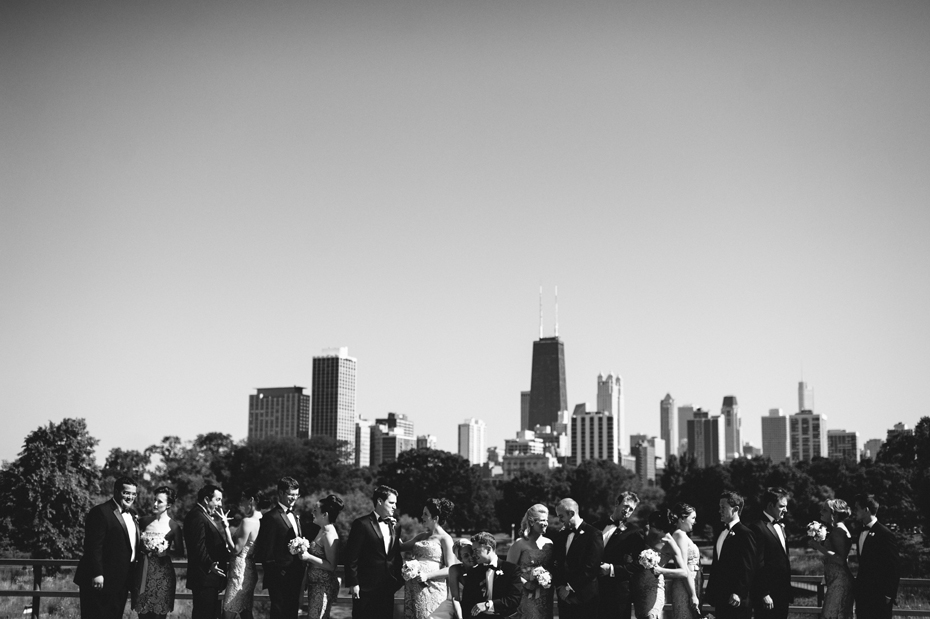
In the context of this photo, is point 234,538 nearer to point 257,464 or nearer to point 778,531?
point 778,531

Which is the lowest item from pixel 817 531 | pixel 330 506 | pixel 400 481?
pixel 400 481

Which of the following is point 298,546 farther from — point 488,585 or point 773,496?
point 773,496

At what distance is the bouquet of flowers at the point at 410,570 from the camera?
9.98 meters

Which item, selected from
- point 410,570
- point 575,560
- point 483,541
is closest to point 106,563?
point 410,570

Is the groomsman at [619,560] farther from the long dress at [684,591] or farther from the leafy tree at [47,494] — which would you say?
the leafy tree at [47,494]

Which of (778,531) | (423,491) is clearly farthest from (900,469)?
(778,531)

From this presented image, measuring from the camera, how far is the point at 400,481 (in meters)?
84.4

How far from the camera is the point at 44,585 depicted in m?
24.5

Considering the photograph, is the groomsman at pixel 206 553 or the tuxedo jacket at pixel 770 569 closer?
the tuxedo jacket at pixel 770 569

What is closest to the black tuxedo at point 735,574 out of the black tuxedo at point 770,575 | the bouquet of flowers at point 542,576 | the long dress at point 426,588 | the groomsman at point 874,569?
the black tuxedo at point 770,575

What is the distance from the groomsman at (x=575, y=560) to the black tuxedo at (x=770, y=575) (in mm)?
2034

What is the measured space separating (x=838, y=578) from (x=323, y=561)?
6017 mm

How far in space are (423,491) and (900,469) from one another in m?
41.3

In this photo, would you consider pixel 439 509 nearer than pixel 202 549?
Yes
